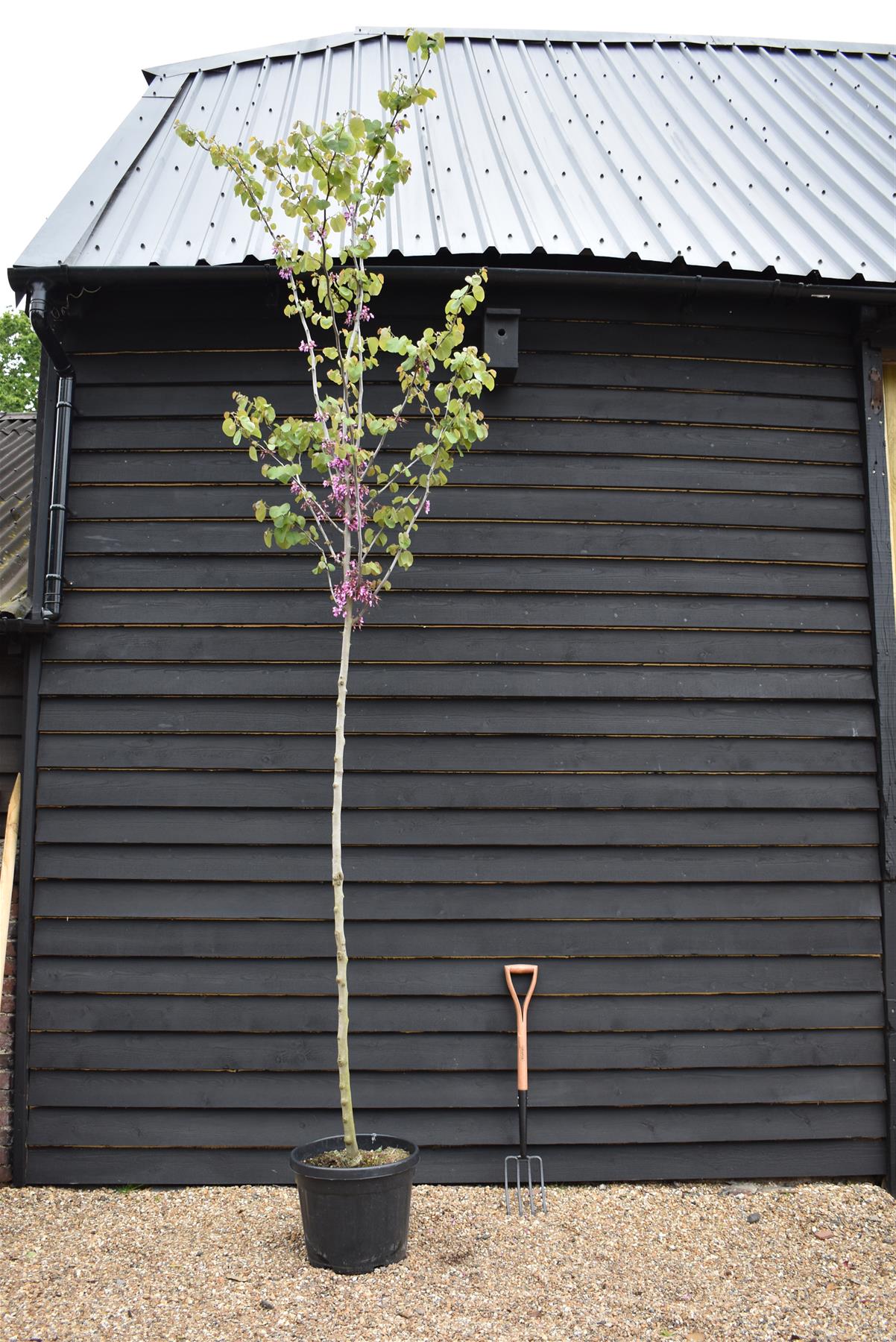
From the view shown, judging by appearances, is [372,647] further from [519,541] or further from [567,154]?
[567,154]

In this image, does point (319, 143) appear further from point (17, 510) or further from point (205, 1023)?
point (205, 1023)

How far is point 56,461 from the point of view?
4020 millimetres

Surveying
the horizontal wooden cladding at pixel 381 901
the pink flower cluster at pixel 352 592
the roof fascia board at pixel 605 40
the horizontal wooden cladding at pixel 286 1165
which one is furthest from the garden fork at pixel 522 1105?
the roof fascia board at pixel 605 40

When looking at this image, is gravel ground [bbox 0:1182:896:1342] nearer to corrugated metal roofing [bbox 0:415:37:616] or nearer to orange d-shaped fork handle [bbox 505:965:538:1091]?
orange d-shaped fork handle [bbox 505:965:538:1091]

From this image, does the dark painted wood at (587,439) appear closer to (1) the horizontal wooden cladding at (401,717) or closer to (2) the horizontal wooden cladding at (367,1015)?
(1) the horizontal wooden cladding at (401,717)

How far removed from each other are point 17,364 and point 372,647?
1012 inches

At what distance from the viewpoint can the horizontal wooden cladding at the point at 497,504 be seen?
13.3ft

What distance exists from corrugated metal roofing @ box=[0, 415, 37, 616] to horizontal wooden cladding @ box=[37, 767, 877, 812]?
0.79 meters

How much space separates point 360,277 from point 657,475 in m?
1.53

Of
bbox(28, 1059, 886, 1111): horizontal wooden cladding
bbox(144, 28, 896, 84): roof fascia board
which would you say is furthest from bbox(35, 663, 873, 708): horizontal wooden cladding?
bbox(144, 28, 896, 84): roof fascia board

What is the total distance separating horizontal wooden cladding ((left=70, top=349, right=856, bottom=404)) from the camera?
413 centimetres

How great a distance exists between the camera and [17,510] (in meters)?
5.04

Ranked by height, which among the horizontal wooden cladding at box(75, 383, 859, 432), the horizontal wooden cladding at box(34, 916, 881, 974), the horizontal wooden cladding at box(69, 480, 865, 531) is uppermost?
the horizontal wooden cladding at box(75, 383, 859, 432)

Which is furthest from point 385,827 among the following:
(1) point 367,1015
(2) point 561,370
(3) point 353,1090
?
(2) point 561,370
